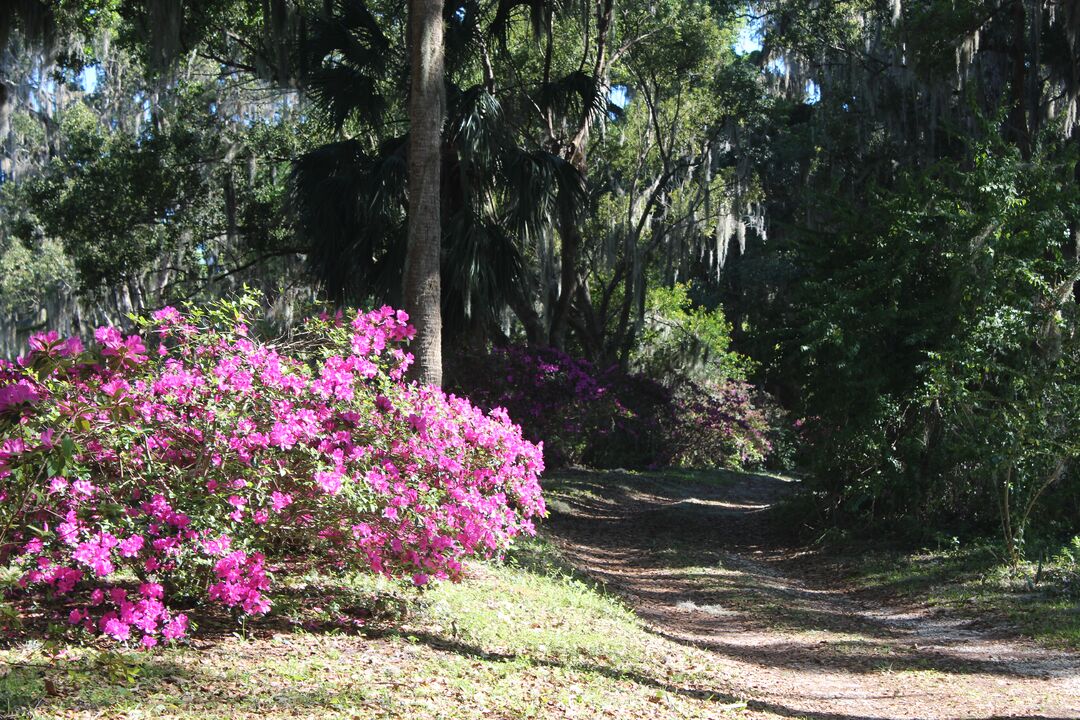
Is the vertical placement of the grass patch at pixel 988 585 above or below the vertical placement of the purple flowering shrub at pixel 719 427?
below

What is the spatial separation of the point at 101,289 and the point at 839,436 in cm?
1607

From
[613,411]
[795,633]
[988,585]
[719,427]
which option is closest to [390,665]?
[795,633]

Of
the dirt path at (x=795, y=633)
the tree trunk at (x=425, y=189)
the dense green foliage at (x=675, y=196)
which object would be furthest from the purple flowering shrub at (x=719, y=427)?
the tree trunk at (x=425, y=189)

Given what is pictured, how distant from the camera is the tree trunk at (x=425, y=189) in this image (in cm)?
829

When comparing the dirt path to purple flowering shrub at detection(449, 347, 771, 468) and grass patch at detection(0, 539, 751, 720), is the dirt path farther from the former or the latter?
purple flowering shrub at detection(449, 347, 771, 468)

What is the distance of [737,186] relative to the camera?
21375 millimetres

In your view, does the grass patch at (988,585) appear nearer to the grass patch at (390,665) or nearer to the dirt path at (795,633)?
the dirt path at (795,633)

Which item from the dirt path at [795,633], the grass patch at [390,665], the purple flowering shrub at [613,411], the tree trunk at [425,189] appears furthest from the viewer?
the purple flowering shrub at [613,411]

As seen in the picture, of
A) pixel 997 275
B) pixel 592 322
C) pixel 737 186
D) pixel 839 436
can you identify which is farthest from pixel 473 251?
pixel 737 186

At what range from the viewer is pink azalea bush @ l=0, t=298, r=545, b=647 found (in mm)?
4352

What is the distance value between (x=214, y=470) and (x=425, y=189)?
402 cm

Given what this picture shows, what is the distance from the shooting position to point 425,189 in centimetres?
838

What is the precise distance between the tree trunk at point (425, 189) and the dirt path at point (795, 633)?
9.09 ft

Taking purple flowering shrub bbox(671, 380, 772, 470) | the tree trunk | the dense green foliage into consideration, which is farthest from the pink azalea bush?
purple flowering shrub bbox(671, 380, 772, 470)
